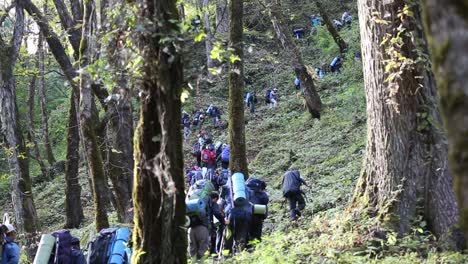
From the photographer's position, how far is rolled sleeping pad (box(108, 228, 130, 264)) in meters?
7.44

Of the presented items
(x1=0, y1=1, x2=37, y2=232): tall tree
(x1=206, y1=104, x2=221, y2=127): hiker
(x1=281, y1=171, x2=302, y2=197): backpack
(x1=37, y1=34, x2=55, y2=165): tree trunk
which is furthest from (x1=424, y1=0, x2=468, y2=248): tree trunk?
(x1=206, y1=104, x2=221, y2=127): hiker

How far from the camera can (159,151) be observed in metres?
5.05

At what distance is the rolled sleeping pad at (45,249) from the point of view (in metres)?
7.68

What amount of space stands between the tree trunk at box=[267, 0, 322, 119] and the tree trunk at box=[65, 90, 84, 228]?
7926 millimetres

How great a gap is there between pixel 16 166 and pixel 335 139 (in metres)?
10.4

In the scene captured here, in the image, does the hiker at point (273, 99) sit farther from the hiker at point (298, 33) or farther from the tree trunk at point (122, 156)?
the tree trunk at point (122, 156)

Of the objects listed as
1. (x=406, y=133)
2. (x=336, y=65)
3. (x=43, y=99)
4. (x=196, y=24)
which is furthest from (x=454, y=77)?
(x=336, y=65)

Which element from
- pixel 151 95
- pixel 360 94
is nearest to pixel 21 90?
pixel 360 94

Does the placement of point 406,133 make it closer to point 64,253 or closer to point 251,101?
point 64,253

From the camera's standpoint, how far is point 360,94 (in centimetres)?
2339

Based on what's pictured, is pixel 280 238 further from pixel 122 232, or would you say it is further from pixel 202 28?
pixel 202 28

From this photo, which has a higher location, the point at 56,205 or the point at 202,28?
the point at 202,28

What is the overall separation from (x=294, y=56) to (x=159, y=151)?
58.5 ft

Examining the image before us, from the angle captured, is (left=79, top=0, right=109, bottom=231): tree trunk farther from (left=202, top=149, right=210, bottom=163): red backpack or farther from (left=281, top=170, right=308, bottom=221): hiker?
(left=202, top=149, right=210, bottom=163): red backpack
